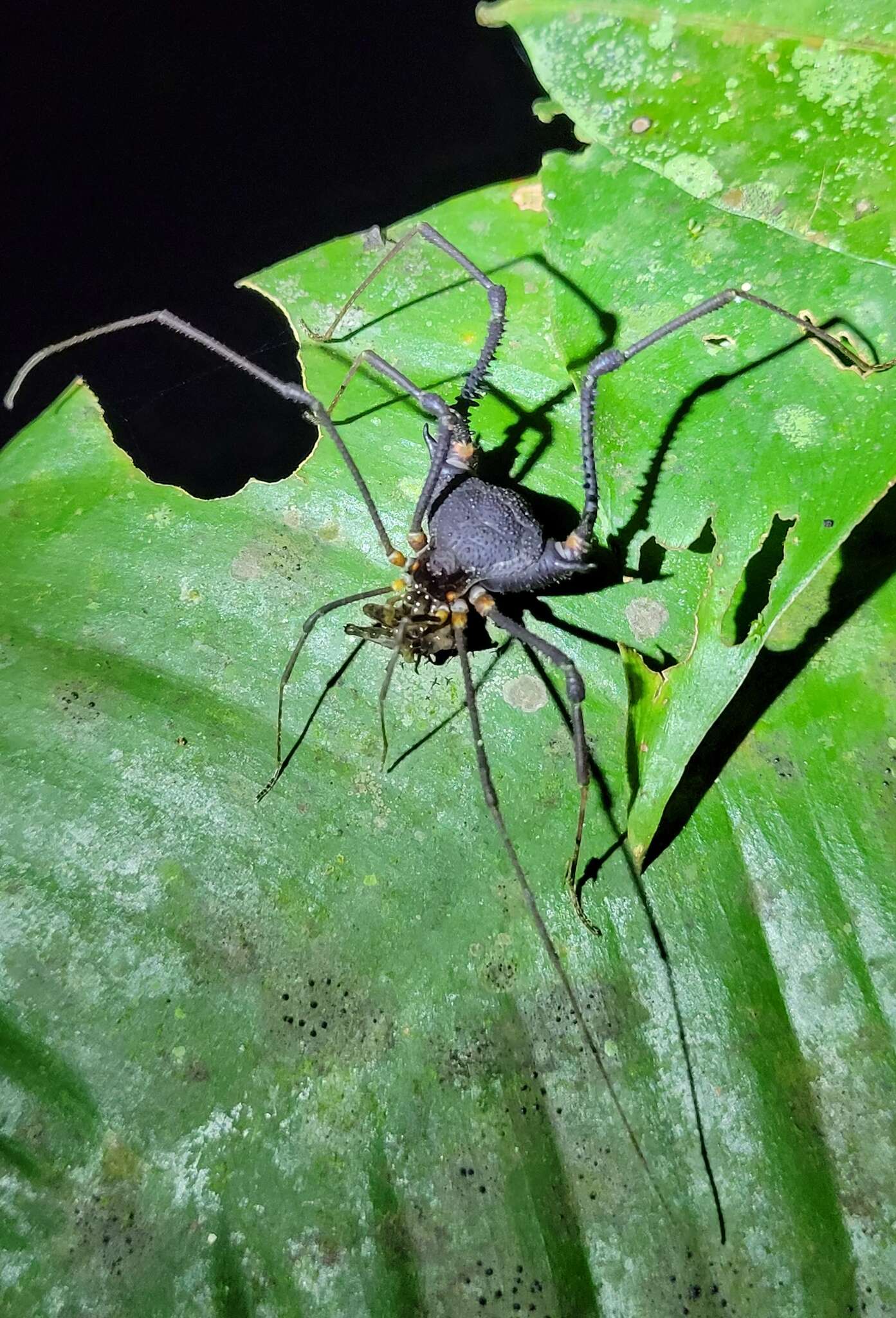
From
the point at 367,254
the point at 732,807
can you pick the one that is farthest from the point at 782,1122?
the point at 367,254

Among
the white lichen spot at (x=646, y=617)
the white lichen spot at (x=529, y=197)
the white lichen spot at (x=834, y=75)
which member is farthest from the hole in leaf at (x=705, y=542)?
the white lichen spot at (x=529, y=197)

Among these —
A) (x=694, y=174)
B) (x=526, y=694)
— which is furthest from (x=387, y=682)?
(x=694, y=174)

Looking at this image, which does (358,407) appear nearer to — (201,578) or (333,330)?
(333,330)

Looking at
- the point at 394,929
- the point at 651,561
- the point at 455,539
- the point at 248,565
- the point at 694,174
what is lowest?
the point at 394,929

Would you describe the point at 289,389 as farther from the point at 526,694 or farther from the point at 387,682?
the point at 526,694

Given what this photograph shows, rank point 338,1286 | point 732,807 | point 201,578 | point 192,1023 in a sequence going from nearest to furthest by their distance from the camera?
point 338,1286
point 192,1023
point 732,807
point 201,578
